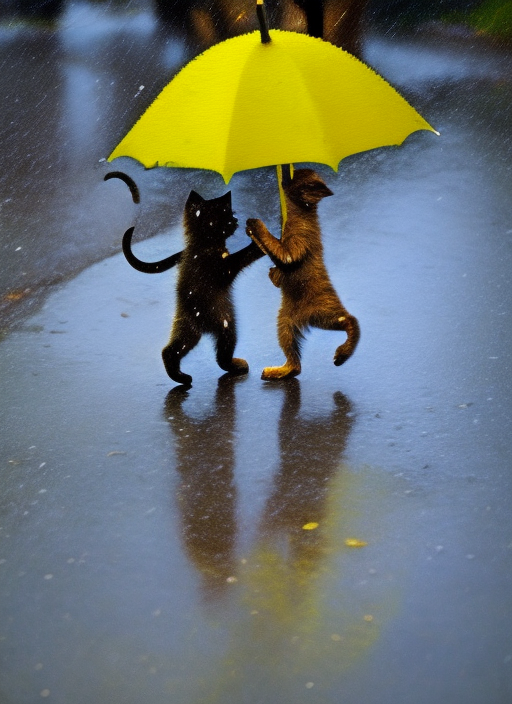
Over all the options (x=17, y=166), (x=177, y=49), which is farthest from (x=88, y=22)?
(x=17, y=166)

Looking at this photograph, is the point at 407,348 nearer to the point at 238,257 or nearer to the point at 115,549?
the point at 238,257

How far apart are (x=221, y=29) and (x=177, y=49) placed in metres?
0.76

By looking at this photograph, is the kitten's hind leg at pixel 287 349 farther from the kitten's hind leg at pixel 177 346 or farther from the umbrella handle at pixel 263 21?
the umbrella handle at pixel 263 21

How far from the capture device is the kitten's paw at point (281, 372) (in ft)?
17.3

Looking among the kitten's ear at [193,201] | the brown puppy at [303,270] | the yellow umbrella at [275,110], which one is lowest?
the brown puppy at [303,270]

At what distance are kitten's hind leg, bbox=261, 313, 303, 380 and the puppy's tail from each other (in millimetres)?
235

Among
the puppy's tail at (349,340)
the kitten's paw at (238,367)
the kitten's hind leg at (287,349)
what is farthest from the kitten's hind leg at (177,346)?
the puppy's tail at (349,340)

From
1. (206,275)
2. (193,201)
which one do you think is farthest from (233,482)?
(193,201)

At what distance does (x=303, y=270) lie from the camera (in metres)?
4.93

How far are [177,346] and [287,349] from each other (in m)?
0.57

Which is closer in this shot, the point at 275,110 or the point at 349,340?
the point at 275,110

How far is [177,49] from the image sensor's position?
1091cm

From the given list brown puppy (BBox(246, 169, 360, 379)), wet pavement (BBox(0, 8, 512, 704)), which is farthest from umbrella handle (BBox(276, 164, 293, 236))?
wet pavement (BBox(0, 8, 512, 704))

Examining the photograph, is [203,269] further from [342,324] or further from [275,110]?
[275,110]
